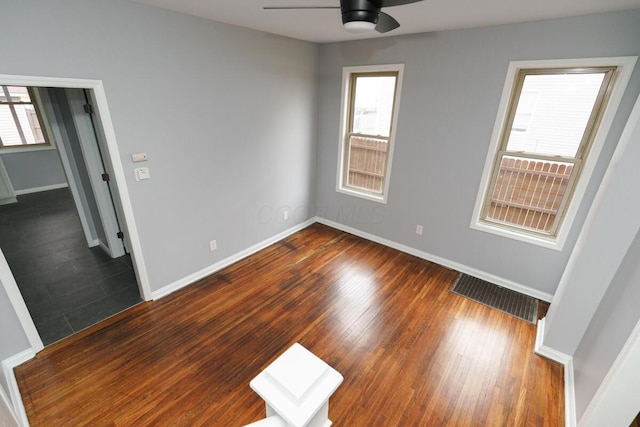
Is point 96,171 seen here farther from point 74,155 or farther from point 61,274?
point 61,274

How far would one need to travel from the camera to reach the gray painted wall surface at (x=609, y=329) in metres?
1.56

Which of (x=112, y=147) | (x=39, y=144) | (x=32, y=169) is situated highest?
(x=112, y=147)

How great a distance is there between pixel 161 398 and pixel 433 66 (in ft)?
12.9

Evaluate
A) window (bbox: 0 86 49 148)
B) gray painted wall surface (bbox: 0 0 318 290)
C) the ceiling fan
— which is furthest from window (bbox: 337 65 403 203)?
window (bbox: 0 86 49 148)

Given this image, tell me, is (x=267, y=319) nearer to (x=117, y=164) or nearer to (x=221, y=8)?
(x=117, y=164)

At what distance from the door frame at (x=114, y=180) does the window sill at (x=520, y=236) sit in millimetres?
3584

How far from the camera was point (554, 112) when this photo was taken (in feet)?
8.67

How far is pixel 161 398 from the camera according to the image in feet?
6.38

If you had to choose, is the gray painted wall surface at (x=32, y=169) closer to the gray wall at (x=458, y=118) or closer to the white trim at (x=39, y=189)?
the white trim at (x=39, y=189)

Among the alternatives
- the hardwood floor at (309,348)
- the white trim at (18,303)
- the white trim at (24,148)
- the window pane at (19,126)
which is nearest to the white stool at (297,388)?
the hardwood floor at (309,348)

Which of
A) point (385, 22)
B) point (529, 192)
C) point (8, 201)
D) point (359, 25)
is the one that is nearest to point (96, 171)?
point (359, 25)

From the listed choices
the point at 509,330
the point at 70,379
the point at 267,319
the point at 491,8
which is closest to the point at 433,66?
the point at 491,8

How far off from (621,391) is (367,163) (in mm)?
3247

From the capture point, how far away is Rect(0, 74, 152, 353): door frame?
1886 millimetres
